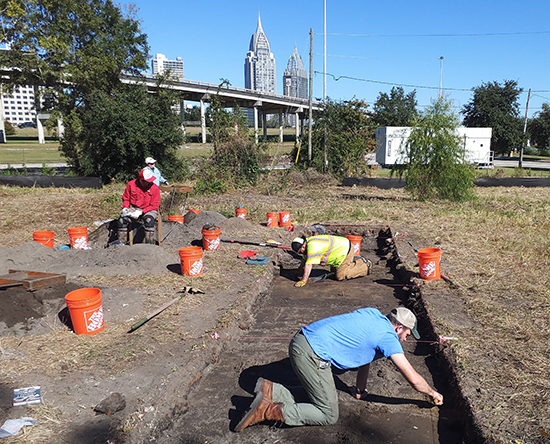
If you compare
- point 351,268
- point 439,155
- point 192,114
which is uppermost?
point 192,114

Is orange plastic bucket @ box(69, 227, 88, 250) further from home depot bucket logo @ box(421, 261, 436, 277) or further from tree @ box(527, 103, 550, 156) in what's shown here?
tree @ box(527, 103, 550, 156)

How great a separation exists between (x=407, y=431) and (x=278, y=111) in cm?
7102

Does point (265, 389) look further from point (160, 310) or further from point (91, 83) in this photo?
point (91, 83)

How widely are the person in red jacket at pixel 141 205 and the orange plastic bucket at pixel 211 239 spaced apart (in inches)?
39.5

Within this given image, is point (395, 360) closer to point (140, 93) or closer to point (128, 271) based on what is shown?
point (128, 271)

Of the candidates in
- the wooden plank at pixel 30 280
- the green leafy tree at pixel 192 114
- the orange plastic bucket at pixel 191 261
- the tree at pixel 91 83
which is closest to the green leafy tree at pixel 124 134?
the tree at pixel 91 83

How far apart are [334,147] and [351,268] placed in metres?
14.9

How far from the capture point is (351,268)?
732 centimetres

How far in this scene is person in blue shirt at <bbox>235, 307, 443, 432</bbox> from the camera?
3.33 m

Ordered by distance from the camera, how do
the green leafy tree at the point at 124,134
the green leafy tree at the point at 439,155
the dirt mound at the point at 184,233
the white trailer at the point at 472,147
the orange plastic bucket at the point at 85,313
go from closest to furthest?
the orange plastic bucket at the point at 85,313, the dirt mound at the point at 184,233, the green leafy tree at the point at 439,155, the green leafy tree at the point at 124,134, the white trailer at the point at 472,147

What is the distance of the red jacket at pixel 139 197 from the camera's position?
8.33 m

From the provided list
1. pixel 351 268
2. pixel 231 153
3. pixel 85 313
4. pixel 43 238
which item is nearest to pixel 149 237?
pixel 43 238

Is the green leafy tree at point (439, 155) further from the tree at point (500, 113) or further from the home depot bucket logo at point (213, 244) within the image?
the tree at point (500, 113)

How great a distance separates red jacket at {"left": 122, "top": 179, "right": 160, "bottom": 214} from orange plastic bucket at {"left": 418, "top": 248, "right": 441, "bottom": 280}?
5058mm
